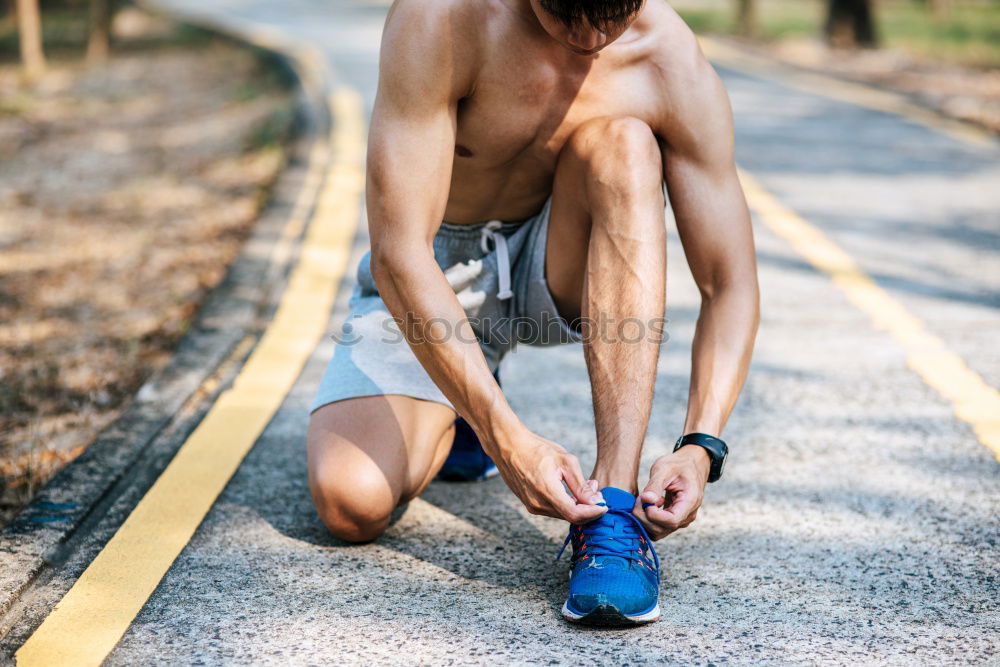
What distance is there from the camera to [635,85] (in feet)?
8.70

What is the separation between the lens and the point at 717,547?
2.60m

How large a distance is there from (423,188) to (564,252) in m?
0.46

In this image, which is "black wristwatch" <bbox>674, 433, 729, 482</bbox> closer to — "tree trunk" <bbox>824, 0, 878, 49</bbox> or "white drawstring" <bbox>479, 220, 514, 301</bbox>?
"white drawstring" <bbox>479, 220, 514, 301</bbox>

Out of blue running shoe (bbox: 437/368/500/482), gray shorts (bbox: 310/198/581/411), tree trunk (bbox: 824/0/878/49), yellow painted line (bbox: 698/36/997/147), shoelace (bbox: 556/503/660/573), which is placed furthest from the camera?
tree trunk (bbox: 824/0/878/49)

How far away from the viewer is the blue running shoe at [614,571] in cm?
222

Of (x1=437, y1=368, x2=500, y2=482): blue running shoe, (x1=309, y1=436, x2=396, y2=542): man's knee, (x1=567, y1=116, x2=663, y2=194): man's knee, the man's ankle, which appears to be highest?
(x1=567, y1=116, x2=663, y2=194): man's knee

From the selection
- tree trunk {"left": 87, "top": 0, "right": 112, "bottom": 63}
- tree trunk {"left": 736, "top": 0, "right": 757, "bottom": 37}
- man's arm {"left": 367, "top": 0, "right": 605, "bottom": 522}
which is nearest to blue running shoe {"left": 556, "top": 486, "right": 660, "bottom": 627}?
man's arm {"left": 367, "top": 0, "right": 605, "bottom": 522}

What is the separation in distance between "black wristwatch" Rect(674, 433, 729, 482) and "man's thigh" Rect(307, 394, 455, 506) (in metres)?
0.60

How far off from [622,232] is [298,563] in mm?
1013

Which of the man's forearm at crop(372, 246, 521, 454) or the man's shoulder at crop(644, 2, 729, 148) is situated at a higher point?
the man's shoulder at crop(644, 2, 729, 148)

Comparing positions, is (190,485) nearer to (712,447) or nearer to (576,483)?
(576,483)

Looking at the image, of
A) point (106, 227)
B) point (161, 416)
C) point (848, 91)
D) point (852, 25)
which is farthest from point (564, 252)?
point (852, 25)

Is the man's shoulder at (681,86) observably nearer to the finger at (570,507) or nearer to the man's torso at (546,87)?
the man's torso at (546,87)

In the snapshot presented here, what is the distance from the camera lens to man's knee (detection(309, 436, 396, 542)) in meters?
2.54
